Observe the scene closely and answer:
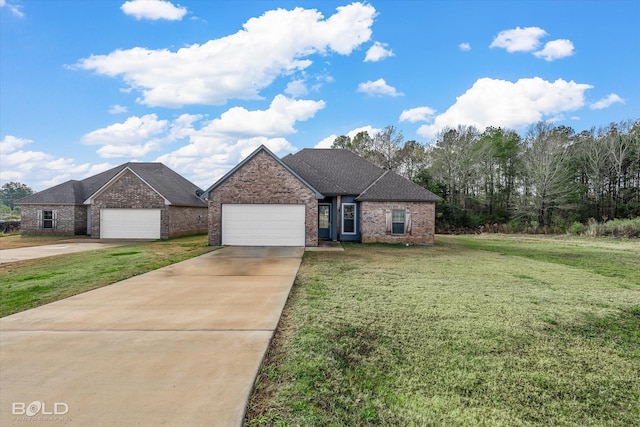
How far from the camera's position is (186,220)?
22938 millimetres

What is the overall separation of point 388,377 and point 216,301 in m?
3.81

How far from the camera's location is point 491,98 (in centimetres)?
2283

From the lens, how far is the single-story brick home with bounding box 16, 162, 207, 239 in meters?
20.0

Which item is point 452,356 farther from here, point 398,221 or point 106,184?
point 106,184

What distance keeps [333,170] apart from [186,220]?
1122cm

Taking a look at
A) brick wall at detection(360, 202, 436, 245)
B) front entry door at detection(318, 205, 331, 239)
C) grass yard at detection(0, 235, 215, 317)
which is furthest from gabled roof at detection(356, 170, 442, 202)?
grass yard at detection(0, 235, 215, 317)

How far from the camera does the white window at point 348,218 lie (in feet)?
58.9

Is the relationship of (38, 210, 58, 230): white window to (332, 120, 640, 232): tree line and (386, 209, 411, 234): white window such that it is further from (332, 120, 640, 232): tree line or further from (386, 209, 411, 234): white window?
(332, 120, 640, 232): tree line

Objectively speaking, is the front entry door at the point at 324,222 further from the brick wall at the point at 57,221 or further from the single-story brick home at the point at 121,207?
the brick wall at the point at 57,221

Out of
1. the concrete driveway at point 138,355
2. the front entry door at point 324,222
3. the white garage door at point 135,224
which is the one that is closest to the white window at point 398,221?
the front entry door at point 324,222

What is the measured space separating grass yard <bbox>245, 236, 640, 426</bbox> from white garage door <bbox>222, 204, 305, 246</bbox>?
832 centimetres

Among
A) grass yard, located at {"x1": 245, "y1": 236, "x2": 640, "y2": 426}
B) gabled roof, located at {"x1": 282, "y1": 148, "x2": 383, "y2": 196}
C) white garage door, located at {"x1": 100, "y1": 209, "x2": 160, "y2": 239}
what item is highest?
gabled roof, located at {"x1": 282, "y1": 148, "x2": 383, "y2": 196}

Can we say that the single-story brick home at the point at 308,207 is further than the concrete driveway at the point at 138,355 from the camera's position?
Yes

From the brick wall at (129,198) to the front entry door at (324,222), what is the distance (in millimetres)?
9680
